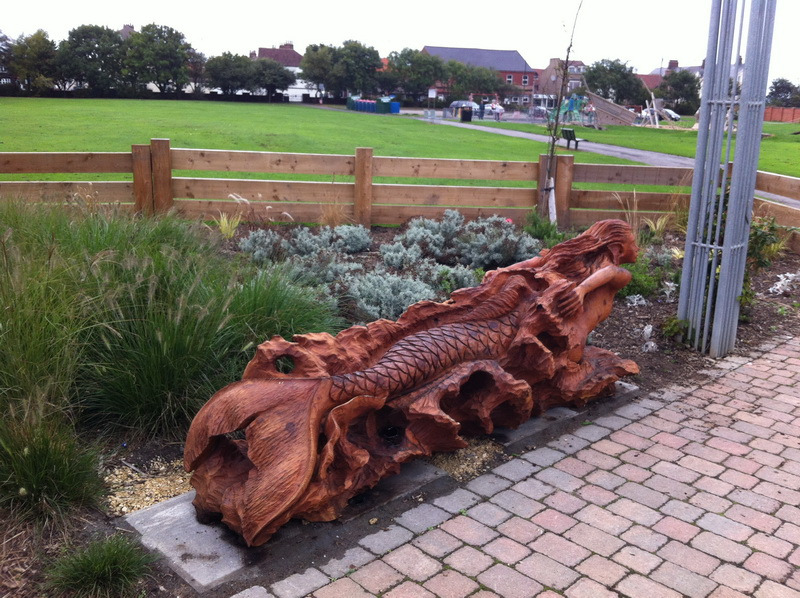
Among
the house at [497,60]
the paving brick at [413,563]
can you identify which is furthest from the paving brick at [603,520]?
the house at [497,60]

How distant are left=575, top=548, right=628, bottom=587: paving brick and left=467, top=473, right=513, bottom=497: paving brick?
0.68 metres

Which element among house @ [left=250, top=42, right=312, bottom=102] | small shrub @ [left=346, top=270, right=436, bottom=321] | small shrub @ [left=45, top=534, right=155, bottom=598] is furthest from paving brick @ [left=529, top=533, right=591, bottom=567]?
house @ [left=250, top=42, right=312, bottom=102]

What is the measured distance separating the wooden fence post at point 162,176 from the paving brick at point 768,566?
753 centimetres

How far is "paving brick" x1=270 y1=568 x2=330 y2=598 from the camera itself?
9.29 feet

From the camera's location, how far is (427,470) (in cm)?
385

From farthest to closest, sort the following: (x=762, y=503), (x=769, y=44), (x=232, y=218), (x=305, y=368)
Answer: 1. (x=232, y=218)
2. (x=769, y=44)
3. (x=762, y=503)
4. (x=305, y=368)

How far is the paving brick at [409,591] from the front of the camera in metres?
2.83

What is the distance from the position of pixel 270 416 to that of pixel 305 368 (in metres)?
0.36

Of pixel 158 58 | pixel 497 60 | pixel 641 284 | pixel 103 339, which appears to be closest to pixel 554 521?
pixel 103 339

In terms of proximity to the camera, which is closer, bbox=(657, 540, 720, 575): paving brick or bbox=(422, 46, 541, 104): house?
bbox=(657, 540, 720, 575): paving brick

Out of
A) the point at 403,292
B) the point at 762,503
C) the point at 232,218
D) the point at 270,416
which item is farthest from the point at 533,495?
the point at 232,218

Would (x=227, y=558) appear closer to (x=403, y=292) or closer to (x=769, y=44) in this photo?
(x=403, y=292)

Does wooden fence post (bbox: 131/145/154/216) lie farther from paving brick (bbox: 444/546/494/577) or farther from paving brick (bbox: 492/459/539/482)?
paving brick (bbox: 444/546/494/577)

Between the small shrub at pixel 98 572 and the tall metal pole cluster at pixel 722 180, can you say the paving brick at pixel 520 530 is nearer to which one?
the small shrub at pixel 98 572
